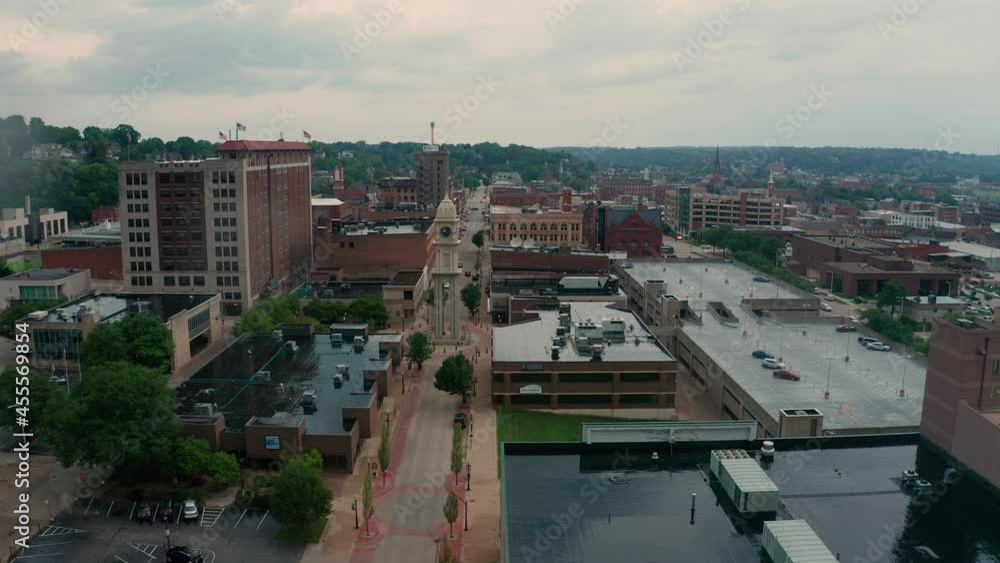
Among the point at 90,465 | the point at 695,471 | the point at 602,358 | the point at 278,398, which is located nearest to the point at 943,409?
the point at 695,471

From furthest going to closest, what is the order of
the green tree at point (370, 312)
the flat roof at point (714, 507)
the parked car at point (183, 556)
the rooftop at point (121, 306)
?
1. the green tree at point (370, 312)
2. the rooftop at point (121, 306)
3. the parked car at point (183, 556)
4. the flat roof at point (714, 507)

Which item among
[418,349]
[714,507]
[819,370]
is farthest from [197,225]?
[714,507]

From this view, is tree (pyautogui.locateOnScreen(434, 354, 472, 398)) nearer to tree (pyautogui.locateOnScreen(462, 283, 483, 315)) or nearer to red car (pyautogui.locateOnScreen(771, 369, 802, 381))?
red car (pyautogui.locateOnScreen(771, 369, 802, 381))

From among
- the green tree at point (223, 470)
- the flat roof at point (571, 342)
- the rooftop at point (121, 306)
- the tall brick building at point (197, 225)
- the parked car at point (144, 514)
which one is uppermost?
the tall brick building at point (197, 225)

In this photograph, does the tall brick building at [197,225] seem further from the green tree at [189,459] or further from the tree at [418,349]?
the green tree at [189,459]

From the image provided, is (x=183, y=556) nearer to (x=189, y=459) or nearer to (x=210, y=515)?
(x=210, y=515)

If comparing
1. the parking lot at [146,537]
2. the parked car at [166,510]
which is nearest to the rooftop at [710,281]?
the parking lot at [146,537]

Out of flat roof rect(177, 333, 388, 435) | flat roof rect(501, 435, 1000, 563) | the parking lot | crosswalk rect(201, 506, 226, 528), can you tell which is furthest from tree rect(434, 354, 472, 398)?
flat roof rect(501, 435, 1000, 563)
